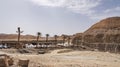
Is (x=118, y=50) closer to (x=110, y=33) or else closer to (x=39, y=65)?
(x=110, y=33)

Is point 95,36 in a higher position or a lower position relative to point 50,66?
higher

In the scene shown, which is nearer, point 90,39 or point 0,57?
point 0,57

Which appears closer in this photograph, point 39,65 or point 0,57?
point 0,57

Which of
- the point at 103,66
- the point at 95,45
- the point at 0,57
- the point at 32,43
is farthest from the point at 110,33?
the point at 0,57

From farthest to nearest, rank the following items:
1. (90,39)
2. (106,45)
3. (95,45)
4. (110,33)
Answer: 1. (90,39)
2. (110,33)
3. (95,45)
4. (106,45)

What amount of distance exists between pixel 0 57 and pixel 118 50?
38011 mm

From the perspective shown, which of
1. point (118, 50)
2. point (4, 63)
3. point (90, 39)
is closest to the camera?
point (4, 63)

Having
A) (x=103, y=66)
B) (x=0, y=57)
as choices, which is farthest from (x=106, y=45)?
(x=0, y=57)

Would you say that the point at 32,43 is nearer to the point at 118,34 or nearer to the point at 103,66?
the point at 118,34

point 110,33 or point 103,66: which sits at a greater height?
point 110,33

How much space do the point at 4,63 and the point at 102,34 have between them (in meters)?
57.3

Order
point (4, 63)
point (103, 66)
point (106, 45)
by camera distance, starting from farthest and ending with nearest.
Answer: point (106, 45) → point (103, 66) → point (4, 63)

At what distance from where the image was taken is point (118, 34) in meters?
67.3

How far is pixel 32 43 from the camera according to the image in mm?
79188
